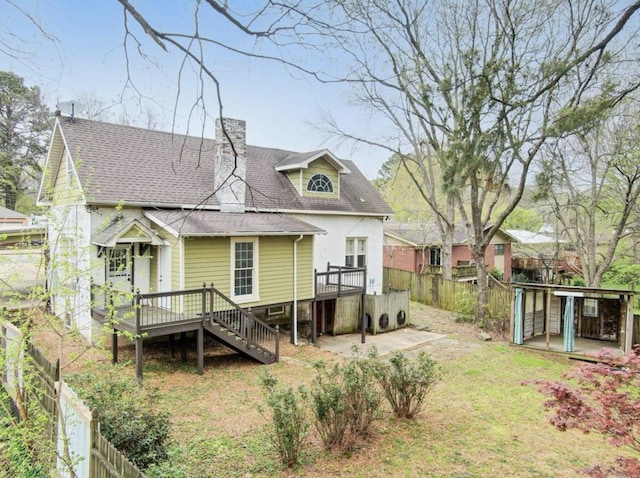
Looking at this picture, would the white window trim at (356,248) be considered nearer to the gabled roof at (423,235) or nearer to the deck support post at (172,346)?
the deck support post at (172,346)

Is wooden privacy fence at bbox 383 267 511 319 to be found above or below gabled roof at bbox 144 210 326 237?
below

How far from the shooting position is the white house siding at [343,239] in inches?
650

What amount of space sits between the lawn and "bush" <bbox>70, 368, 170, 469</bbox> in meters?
0.39

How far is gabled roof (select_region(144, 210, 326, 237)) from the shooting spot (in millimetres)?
10875

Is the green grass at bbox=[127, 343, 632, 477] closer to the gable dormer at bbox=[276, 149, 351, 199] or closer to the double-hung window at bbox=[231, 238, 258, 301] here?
the double-hung window at bbox=[231, 238, 258, 301]

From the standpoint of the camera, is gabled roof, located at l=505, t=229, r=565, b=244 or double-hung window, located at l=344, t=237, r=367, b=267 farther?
gabled roof, located at l=505, t=229, r=565, b=244

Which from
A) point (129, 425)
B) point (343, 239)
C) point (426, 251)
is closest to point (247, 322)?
point (129, 425)

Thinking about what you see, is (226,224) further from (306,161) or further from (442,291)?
(442,291)

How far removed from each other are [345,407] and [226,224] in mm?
7165

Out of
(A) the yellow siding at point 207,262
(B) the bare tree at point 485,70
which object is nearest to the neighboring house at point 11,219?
(A) the yellow siding at point 207,262

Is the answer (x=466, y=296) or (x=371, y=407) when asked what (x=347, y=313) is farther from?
(x=371, y=407)

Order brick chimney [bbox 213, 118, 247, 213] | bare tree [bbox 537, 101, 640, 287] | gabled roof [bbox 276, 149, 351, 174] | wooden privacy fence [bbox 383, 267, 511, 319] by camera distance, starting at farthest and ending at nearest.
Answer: wooden privacy fence [bbox 383, 267, 511, 319] → gabled roof [bbox 276, 149, 351, 174] → bare tree [bbox 537, 101, 640, 287] → brick chimney [bbox 213, 118, 247, 213]

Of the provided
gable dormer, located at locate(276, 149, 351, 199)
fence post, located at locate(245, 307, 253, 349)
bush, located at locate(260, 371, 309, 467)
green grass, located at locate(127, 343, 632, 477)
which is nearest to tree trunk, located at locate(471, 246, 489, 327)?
gable dormer, located at locate(276, 149, 351, 199)

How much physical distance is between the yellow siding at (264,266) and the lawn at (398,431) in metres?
2.27
